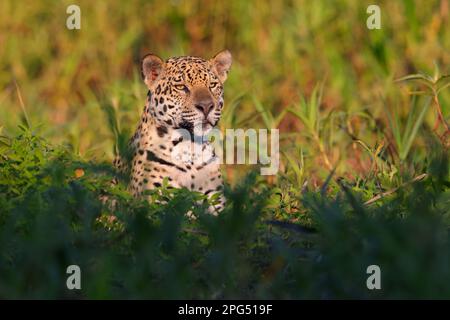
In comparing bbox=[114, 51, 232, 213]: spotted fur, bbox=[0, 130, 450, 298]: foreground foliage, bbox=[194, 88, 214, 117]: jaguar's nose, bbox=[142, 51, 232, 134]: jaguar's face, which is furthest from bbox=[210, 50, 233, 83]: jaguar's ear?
bbox=[0, 130, 450, 298]: foreground foliage

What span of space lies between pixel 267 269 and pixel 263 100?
464cm

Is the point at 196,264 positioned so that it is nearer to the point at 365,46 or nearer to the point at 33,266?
the point at 33,266

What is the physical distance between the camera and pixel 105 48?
428 inches

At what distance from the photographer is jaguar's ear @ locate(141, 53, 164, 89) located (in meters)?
6.88

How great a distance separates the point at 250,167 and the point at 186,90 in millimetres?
991

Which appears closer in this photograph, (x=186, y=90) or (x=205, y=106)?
(x=205, y=106)

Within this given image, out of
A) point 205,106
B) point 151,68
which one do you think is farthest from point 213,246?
point 151,68

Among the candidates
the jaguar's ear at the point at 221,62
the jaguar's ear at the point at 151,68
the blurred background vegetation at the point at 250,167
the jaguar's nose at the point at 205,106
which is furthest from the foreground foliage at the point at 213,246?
the jaguar's ear at the point at 221,62

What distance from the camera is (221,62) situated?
7.02 metres

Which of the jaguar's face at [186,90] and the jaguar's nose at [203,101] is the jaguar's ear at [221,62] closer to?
the jaguar's face at [186,90]

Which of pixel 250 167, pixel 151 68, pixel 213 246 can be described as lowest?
pixel 213 246

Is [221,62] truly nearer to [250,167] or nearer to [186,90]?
[186,90]

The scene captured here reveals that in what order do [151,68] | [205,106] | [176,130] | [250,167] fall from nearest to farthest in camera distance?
1. [205,106]
2. [176,130]
3. [151,68]
4. [250,167]

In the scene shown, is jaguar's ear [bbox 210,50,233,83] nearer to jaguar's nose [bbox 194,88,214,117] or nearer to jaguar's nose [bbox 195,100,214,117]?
jaguar's nose [bbox 194,88,214,117]
